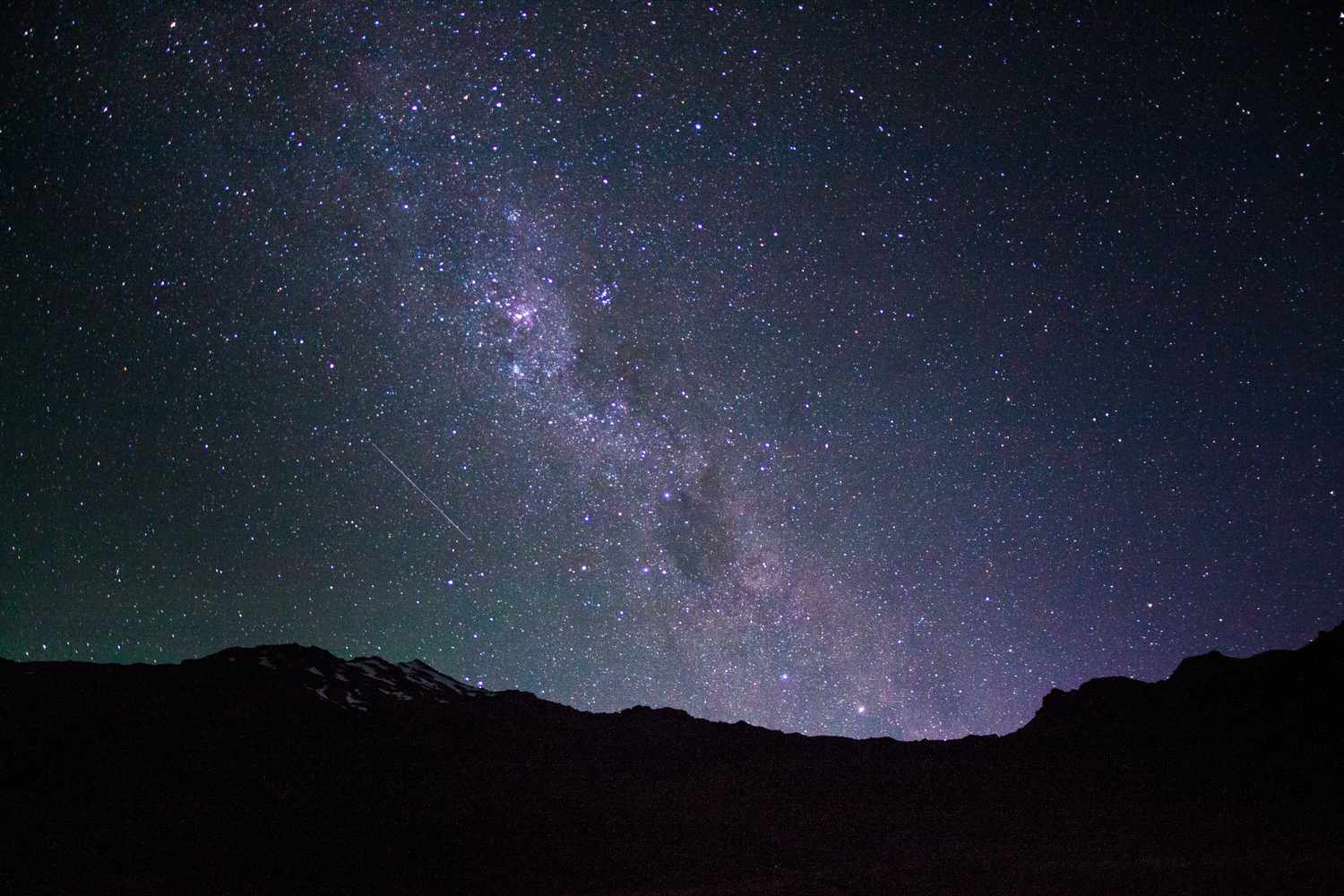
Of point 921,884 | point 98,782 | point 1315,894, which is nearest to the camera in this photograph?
point 1315,894

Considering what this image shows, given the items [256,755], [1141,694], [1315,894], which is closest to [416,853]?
[256,755]

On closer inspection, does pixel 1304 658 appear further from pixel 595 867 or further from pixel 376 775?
pixel 376 775

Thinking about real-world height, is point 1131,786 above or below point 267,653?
below

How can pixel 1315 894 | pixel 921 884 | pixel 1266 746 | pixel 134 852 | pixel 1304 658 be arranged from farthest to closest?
pixel 1304 658
pixel 1266 746
pixel 134 852
pixel 921 884
pixel 1315 894

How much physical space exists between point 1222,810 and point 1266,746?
24.6 ft

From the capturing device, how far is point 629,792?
23438mm

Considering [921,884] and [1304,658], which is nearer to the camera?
[921,884]

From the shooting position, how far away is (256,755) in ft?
79.2

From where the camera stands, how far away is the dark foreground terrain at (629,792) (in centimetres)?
1580

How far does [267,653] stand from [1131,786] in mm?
38405

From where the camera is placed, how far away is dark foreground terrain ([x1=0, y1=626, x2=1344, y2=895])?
15805mm

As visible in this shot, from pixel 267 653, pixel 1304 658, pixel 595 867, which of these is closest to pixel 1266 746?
pixel 1304 658

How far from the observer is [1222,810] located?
20.8m

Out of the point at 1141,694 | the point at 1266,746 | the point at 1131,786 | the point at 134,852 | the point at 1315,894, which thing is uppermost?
the point at 1141,694
